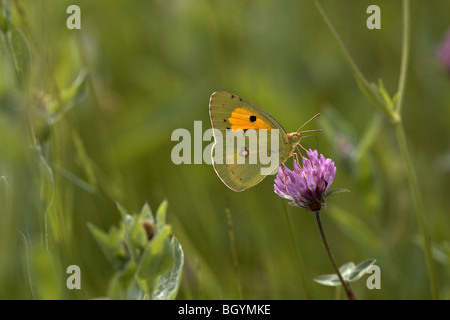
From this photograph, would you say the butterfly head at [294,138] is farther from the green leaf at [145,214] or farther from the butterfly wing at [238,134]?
the green leaf at [145,214]

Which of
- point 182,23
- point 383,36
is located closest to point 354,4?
point 383,36

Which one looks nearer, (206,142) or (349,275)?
(349,275)

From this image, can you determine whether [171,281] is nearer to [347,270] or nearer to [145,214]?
[145,214]

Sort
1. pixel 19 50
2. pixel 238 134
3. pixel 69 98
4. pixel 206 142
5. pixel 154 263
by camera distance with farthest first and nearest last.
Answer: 1. pixel 206 142
2. pixel 69 98
3. pixel 238 134
4. pixel 19 50
5. pixel 154 263

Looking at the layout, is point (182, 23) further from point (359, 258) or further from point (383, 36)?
point (359, 258)

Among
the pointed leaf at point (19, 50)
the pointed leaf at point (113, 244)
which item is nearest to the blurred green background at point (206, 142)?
the pointed leaf at point (19, 50)

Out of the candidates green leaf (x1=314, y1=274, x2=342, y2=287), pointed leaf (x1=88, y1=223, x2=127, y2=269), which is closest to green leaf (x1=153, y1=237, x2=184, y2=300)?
pointed leaf (x1=88, y1=223, x2=127, y2=269)

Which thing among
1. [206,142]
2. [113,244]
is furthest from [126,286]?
[206,142]
